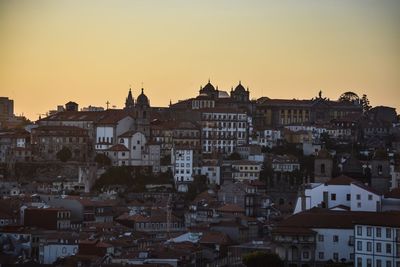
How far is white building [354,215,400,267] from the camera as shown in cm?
2561

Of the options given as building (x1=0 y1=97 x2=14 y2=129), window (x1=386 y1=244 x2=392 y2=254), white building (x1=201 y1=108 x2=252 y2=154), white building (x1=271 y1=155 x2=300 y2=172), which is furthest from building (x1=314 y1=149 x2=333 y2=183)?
building (x1=0 y1=97 x2=14 y2=129)

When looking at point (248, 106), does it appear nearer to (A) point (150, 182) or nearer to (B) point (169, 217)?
(A) point (150, 182)

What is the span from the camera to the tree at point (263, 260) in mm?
26656

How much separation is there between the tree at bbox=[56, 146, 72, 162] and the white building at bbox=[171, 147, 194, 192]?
170 inches

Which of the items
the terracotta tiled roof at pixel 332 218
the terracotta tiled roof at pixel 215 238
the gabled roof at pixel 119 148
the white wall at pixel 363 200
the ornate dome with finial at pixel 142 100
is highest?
the ornate dome with finial at pixel 142 100

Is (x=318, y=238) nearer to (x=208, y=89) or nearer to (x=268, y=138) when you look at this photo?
(x=268, y=138)

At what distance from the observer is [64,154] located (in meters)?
45.4

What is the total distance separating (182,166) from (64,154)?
4.94 m

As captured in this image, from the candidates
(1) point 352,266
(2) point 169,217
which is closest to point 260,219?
(2) point 169,217

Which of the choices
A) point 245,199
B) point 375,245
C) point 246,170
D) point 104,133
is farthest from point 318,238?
point 104,133

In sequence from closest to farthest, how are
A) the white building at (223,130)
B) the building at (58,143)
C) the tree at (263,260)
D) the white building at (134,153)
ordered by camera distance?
the tree at (263,260)
the white building at (134,153)
the building at (58,143)
the white building at (223,130)

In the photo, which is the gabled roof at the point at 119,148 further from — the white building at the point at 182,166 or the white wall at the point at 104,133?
the white building at the point at 182,166

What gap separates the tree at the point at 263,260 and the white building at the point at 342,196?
3.74 m

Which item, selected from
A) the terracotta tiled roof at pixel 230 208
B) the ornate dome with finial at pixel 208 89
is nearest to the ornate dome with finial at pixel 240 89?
the ornate dome with finial at pixel 208 89
